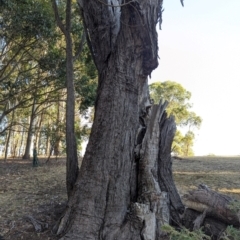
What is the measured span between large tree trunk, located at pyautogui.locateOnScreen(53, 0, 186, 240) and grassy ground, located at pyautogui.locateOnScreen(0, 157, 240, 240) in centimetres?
59

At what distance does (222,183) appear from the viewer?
6.12 meters

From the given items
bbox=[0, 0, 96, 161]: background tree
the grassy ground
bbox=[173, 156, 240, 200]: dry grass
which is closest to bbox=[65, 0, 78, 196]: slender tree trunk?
the grassy ground

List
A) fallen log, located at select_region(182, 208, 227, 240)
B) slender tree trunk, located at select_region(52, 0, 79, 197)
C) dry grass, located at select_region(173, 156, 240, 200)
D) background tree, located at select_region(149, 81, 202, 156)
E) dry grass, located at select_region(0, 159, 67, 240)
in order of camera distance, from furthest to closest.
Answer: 1. background tree, located at select_region(149, 81, 202, 156)
2. dry grass, located at select_region(173, 156, 240, 200)
3. slender tree trunk, located at select_region(52, 0, 79, 197)
4. dry grass, located at select_region(0, 159, 67, 240)
5. fallen log, located at select_region(182, 208, 227, 240)

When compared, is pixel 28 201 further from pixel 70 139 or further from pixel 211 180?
pixel 211 180

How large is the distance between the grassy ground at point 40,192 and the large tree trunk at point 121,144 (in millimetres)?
586

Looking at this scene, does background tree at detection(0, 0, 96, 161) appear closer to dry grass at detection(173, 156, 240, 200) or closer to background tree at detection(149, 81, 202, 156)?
dry grass at detection(173, 156, 240, 200)

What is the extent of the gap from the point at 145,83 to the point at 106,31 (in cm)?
79

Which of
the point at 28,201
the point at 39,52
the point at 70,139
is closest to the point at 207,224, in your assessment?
the point at 70,139

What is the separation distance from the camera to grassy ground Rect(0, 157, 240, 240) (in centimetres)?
388

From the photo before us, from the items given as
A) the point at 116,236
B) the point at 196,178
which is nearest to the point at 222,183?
the point at 196,178

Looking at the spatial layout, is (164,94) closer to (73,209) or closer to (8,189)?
(8,189)

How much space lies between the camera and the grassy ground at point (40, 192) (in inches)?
153

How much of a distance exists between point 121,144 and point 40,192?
243 cm

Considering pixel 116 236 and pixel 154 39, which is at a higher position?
pixel 154 39
